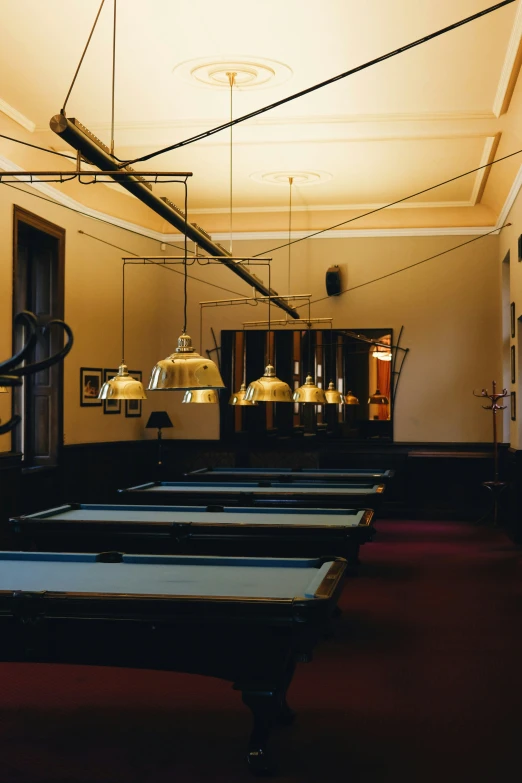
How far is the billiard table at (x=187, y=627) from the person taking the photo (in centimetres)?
321

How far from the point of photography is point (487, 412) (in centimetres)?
1144

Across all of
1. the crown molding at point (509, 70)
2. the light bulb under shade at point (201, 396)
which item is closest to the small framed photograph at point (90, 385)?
the light bulb under shade at point (201, 396)

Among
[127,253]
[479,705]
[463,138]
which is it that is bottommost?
[479,705]

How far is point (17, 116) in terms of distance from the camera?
7902 mm

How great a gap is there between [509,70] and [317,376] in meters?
5.85

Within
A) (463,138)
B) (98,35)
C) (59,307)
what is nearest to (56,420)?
(59,307)

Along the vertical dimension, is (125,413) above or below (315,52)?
below

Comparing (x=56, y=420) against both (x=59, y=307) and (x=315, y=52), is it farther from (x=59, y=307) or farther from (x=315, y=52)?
(x=315, y=52)

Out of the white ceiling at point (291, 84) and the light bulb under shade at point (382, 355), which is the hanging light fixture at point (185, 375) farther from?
the light bulb under shade at point (382, 355)

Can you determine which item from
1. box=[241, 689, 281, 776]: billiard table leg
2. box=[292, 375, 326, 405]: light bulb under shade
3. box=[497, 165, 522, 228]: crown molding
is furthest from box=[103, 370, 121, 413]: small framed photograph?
box=[241, 689, 281, 776]: billiard table leg

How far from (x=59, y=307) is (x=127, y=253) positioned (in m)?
1.88

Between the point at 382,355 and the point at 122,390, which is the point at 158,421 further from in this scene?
the point at 122,390

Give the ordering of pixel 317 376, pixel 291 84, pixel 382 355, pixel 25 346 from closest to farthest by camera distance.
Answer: pixel 25 346 < pixel 291 84 < pixel 382 355 < pixel 317 376

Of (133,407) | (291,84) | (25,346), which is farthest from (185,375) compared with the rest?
(133,407)
